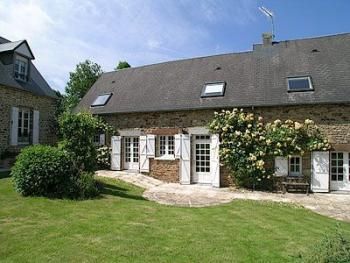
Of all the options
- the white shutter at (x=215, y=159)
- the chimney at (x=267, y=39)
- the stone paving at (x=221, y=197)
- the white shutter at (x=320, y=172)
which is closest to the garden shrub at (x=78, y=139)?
the stone paving at (x=221, y=197)

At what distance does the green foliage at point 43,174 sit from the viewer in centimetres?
752

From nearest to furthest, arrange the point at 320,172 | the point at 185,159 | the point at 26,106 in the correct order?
the point at 320,172
the point at 185,159
the point at 26,106

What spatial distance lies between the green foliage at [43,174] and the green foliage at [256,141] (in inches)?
234

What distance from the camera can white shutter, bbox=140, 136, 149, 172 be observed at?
13.2 metres

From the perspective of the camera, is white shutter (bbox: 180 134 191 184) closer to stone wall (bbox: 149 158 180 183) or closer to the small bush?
stone wall (bbox: 149 158 180 183)

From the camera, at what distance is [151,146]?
1309cm

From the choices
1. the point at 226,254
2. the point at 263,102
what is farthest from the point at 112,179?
the point at 226,254

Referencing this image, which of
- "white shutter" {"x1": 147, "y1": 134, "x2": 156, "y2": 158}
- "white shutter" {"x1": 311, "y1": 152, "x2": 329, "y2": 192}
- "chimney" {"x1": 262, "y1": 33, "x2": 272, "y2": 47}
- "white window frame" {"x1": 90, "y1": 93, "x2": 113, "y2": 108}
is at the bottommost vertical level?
"white shutter" {"x1": 311, "y1": 152, "x2": 329, "y2": 192}

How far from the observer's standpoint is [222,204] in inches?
334

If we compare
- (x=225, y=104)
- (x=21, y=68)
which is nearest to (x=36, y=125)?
(x=21, y=68)

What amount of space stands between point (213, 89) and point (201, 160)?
10.4 ft

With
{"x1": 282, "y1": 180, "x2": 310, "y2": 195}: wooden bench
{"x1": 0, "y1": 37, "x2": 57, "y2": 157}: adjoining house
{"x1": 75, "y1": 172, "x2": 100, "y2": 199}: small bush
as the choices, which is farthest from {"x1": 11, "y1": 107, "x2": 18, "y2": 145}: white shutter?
{"x1": 282, "y1": 180, "x2": 310, "y2": 195}: wooden bench

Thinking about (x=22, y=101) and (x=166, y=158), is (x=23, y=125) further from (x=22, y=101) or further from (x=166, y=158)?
(x=166, y=158)

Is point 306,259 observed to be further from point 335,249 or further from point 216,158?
point 216,158
